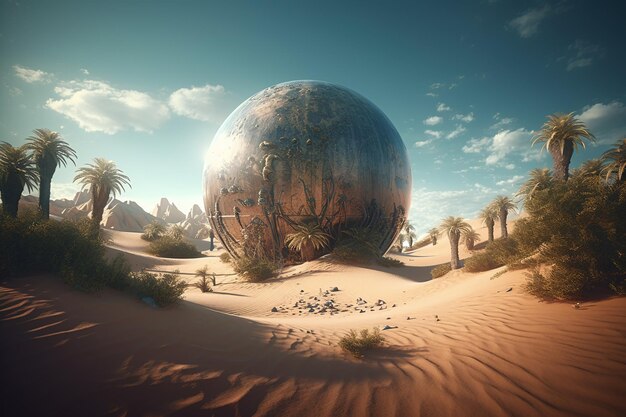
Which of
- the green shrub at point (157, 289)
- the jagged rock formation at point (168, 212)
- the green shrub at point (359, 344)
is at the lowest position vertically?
the green shrub at point (359, 344)

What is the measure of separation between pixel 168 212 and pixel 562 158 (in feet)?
246

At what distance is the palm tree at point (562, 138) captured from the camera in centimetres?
1262

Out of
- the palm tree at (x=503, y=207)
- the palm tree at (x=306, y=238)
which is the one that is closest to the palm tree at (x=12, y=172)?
the palm tree at (x=306, y=238)

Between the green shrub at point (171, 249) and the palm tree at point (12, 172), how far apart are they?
34.1 ft

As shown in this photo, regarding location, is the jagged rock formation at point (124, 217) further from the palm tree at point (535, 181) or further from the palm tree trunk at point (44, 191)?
the palm tree at point (535, 181)

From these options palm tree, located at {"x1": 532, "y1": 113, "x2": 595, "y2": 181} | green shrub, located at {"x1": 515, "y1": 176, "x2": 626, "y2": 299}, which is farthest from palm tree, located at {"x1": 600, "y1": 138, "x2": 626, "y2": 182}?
green shrub, located at {"x1": 515, "y1": 176, "x2": 626, "y2": 299}

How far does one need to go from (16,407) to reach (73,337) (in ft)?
2.49

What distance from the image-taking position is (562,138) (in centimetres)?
1279

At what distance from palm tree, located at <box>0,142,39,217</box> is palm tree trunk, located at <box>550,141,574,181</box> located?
3018 cm

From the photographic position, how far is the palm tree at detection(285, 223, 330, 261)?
39.4 feet

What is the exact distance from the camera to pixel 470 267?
10.3 metres

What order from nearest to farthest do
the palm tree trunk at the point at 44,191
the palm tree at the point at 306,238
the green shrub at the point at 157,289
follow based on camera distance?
the green shrub at the point at 157,289, the palm tree at the point at 306,238, the palm tree trunk at the point at 44,191

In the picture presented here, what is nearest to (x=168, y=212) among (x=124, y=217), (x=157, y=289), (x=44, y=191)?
(x=124, y=217)

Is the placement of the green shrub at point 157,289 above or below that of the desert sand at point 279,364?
above
